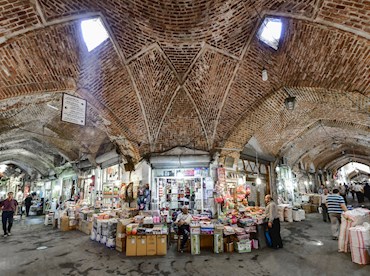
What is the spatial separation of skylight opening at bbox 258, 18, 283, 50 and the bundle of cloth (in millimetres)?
5262

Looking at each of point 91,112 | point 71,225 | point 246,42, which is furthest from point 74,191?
point 246,42

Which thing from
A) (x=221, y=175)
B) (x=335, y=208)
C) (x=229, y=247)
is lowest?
(x=229, y=247)

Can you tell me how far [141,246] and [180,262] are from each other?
1290 mm

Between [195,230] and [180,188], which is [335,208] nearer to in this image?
[195,230]

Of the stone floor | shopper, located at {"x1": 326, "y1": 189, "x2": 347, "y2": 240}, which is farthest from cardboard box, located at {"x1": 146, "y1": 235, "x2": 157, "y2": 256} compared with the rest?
shopper, located at {"x1": 326, "y1": 189, "x2": 347, "y2": 240}

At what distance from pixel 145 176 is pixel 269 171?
27.4 feet

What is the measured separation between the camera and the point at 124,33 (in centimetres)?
688

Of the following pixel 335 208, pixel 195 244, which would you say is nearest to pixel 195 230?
pixel 195 244

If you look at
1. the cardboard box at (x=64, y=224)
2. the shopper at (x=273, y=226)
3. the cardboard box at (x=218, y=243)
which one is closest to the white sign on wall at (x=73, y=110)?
the cardboard box at (x=218, y=243)

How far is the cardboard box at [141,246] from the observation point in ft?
20.7

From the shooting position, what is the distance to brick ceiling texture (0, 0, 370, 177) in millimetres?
5410

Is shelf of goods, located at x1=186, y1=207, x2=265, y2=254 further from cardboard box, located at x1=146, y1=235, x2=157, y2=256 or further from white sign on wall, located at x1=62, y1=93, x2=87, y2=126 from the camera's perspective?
white sign on wall, located at x1=62, y1=93, x2=87, y2=126

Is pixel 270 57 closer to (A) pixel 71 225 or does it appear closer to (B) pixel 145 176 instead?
(B) pixel 145 176

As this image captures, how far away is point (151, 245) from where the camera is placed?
6367 millimetres
